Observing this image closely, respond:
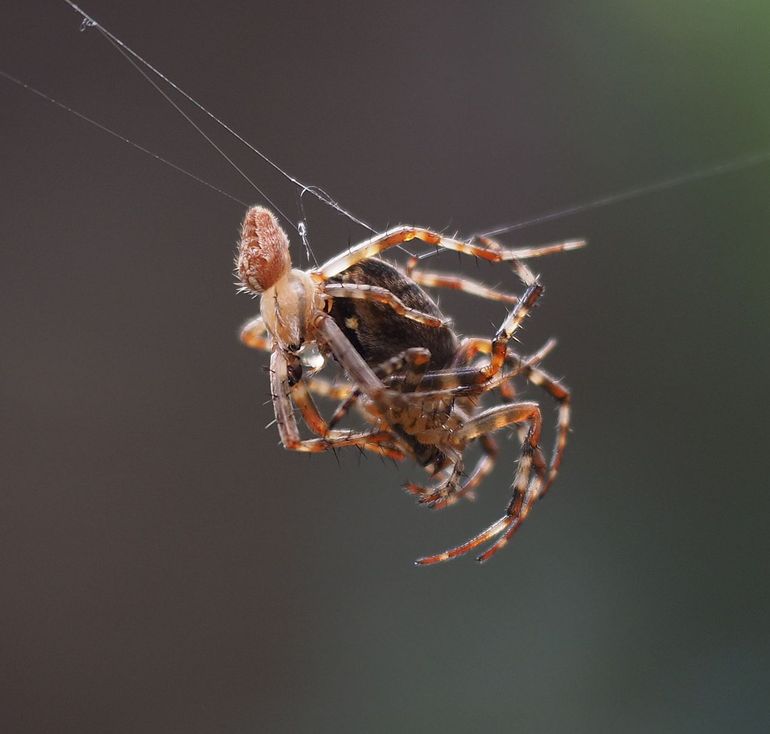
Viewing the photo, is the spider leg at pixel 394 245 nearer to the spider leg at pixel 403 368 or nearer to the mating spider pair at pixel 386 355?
the mating spider pair at pixel 386 355

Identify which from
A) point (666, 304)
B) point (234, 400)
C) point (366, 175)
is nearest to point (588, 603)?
point (666, 304)

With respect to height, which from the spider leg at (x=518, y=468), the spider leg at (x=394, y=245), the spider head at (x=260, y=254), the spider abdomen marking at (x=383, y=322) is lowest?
the spider leg at (x=518, y=468)

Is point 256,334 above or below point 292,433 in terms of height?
above

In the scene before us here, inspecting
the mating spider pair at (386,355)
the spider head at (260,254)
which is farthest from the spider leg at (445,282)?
the spider head at (260,254)

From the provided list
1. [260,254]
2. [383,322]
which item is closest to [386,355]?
[383,322]

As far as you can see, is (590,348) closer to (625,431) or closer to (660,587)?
(625,431)

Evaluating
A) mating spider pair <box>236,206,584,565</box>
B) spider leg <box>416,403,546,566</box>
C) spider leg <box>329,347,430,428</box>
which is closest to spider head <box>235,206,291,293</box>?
mating spider pair <box>236,206,584,565</box>

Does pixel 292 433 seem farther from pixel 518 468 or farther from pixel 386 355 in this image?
pixel 518 468
